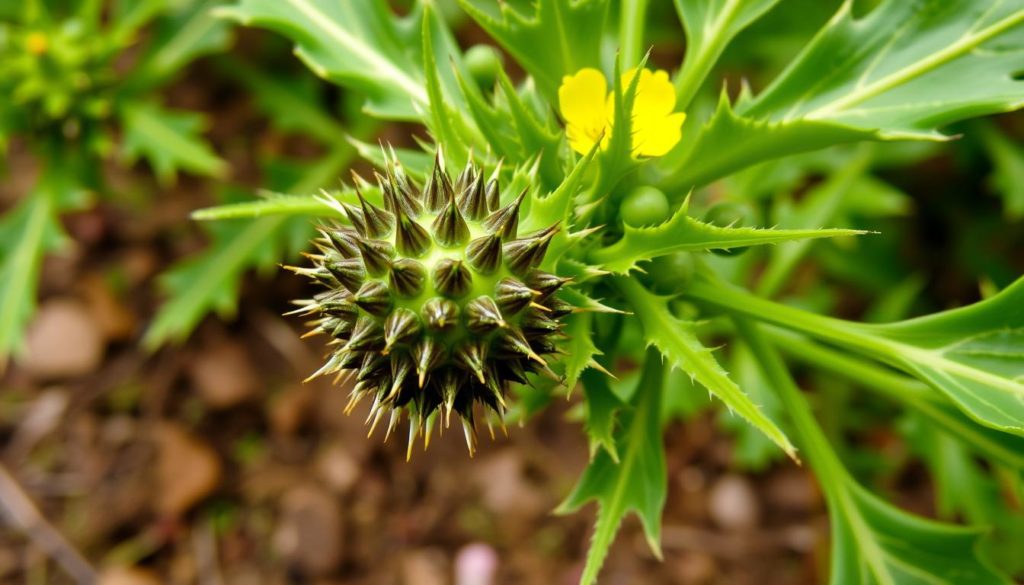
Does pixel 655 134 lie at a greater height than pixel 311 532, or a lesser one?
greater

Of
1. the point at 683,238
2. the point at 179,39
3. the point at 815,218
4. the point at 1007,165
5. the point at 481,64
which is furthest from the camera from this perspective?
the point at 179,39

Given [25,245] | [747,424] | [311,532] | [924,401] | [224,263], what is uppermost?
[924,401]

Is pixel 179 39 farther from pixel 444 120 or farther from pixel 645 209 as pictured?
pixel 645 209

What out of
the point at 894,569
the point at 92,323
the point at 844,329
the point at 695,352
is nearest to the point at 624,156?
the point at 695,352

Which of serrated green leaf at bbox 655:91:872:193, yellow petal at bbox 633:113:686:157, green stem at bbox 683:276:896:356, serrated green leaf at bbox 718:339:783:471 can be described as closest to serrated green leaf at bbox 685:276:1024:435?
green stem at bbox 683:276:896:356

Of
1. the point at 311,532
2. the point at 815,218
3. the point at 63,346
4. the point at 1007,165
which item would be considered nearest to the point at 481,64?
the point at 815,218

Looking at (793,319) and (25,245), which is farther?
(25,245)

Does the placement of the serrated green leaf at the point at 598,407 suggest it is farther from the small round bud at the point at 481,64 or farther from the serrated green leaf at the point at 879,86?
the small round bud at the point at 481,64

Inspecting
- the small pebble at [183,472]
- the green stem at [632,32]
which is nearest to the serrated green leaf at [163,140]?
the small pebble at [183,472]
